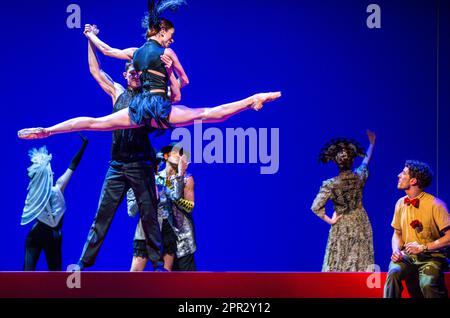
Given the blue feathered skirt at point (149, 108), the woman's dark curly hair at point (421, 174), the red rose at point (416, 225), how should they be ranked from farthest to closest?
the blue feathered skirt at point (149, 108)
the woman's dark curly hair at point (421, 174)
the red rose at point (416, 225)

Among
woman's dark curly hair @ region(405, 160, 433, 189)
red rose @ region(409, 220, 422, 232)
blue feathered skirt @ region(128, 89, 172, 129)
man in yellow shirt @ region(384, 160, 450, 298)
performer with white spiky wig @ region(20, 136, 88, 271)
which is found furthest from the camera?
performer with white spiky wig @ region(20, 136, 88, 271)

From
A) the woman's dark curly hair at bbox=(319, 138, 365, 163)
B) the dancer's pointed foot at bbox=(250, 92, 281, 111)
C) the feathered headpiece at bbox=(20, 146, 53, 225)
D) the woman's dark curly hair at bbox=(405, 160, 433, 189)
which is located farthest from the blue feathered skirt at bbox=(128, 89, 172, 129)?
the woman's dark curly hair at bbox=(405, 160, 433, 189)

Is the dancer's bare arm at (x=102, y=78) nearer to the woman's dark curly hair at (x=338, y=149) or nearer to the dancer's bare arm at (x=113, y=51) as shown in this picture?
the dancer's bare arm at (x=113, y=51)

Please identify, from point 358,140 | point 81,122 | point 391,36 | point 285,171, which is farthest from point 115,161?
point 391,36

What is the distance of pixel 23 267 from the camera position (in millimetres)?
7020

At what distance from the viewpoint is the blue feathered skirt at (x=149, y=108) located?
22.1ft

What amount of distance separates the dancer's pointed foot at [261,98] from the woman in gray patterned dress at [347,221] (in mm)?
851

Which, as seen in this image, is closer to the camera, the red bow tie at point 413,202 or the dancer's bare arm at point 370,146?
the red bow tie at point 413,202

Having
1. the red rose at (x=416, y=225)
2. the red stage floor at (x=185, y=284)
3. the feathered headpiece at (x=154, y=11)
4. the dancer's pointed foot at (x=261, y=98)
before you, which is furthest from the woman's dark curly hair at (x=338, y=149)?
the feathered headpiece at (x=154, y=11)

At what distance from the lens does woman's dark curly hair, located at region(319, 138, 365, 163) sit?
7031mm

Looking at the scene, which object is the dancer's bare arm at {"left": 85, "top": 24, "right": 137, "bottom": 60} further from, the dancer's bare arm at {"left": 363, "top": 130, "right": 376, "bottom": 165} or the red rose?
the red rose

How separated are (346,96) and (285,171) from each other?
94 cm

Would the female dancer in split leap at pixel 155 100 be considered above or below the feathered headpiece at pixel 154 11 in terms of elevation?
below

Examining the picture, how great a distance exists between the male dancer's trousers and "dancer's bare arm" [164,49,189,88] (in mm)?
817
